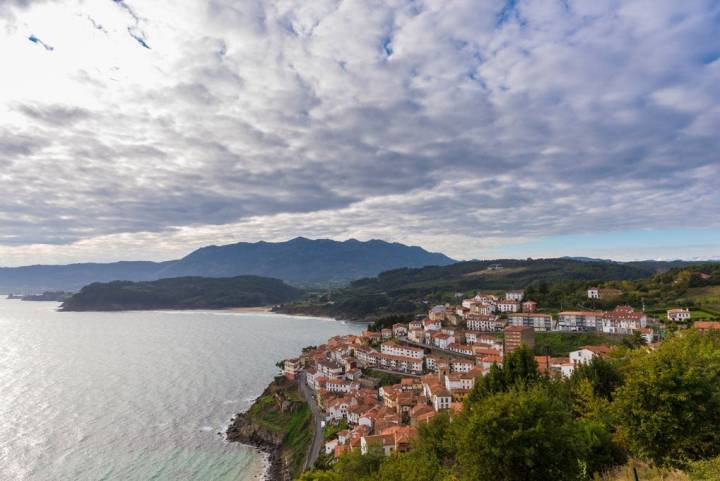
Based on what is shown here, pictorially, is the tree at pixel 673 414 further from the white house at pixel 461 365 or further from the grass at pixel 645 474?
the white house at pixel 461 365

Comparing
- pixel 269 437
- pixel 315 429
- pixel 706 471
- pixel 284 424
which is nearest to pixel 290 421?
pixel 284 424

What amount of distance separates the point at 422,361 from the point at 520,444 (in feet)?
160

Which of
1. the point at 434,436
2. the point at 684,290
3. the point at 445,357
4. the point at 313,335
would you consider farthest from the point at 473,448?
the point at 313,335

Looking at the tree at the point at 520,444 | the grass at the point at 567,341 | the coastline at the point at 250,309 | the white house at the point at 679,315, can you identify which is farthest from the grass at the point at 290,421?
the coastline at the point at 250,309

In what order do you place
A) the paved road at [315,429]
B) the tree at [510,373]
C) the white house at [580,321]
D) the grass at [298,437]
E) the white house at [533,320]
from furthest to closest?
the white house at [533,320]
the white house at [580,321]
the grass at [298,437]
the paved road at [315,429]
the tree at [510,373]

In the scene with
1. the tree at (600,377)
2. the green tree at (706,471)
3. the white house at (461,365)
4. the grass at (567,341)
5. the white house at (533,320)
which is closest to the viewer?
the green tree at (706,471)

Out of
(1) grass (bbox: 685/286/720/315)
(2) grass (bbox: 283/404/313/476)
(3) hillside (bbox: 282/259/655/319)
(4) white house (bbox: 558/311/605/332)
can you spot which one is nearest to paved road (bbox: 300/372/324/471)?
(2) grass (bbox: 283/404/313/476)

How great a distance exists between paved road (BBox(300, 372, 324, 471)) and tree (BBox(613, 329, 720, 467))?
2815cm

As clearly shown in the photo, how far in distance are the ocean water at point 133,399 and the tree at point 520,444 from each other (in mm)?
30076

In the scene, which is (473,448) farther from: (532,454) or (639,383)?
(639,383)

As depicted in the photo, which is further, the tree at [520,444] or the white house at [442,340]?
the white house at [442,340]

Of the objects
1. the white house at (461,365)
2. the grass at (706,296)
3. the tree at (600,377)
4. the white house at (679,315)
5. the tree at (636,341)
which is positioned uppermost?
the grass at (706,296)

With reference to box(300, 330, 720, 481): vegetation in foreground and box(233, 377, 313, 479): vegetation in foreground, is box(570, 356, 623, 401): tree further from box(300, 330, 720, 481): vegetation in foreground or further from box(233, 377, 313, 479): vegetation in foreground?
box(233, 377, 313, 479): vegetation in foreground

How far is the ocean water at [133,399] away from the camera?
130ft
